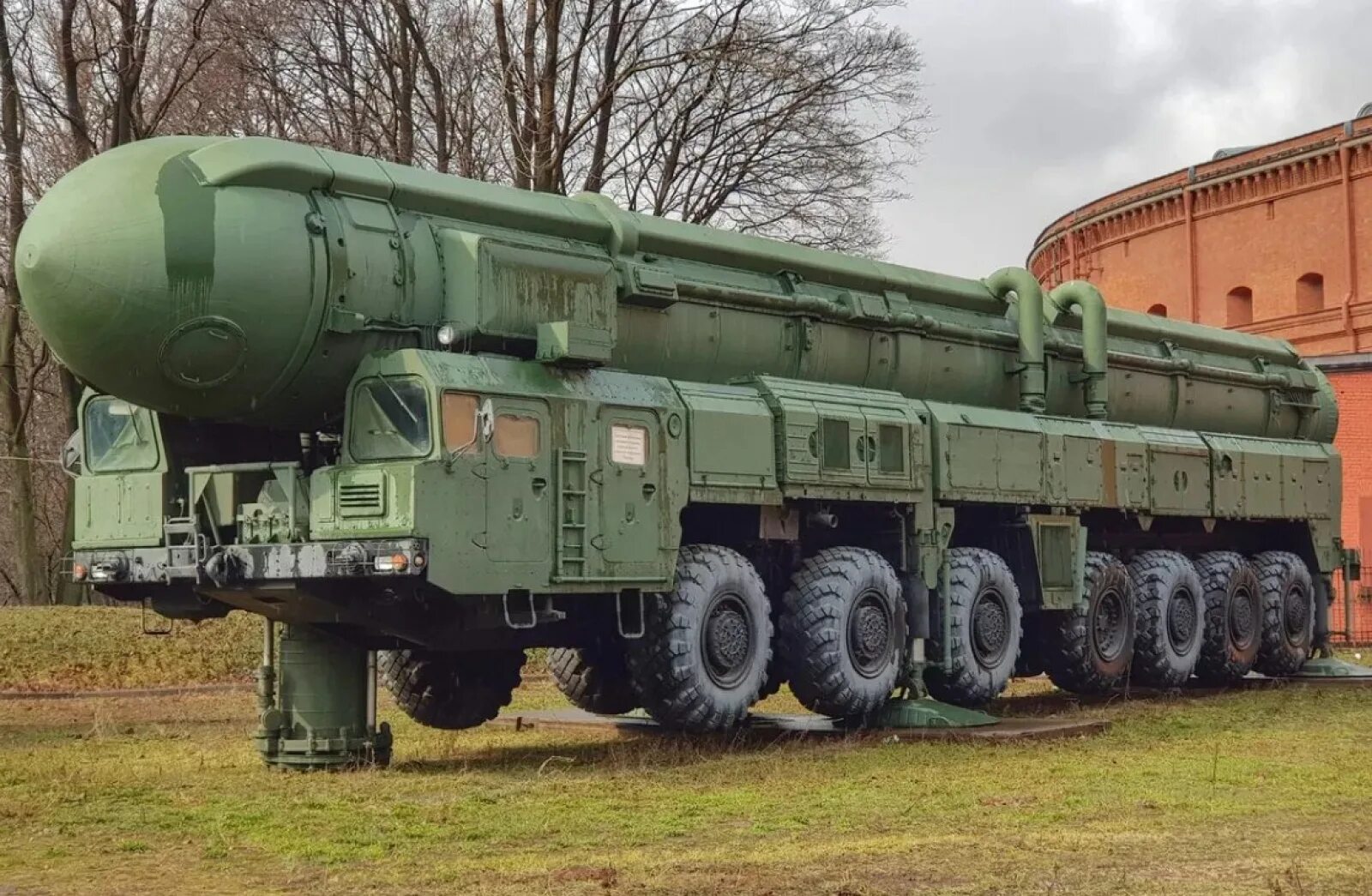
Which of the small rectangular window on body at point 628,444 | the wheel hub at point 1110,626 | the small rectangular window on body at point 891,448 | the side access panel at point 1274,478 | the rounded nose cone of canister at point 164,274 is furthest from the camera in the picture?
the side access panel at point 1274,478

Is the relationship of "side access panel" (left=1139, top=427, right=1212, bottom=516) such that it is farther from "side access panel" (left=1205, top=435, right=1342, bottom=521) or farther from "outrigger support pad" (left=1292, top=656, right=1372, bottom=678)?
"outrigger support pad" (left=1292, top=656, right=1372, bottom=678)

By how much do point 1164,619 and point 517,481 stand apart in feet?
31.6

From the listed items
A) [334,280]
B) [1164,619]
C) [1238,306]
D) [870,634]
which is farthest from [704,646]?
[1238,306]

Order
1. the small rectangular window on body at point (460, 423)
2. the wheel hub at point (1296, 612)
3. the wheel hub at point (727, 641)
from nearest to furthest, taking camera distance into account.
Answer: the small rectangular window on body at point (460, 423), the wheel hub at point (727, 641), the wheel hub at point (1296, 612)

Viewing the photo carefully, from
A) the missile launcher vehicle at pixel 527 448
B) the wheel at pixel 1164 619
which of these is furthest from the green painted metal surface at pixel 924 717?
the wheel at pixel 1164 619

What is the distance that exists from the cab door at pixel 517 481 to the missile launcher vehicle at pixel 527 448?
22mm

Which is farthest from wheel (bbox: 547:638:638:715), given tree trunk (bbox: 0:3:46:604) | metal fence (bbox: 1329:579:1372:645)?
metal fence (bbox: 1329:579:1372:645)

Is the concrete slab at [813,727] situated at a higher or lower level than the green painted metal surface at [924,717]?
lower

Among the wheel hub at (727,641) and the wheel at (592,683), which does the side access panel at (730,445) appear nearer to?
the wheel hub at (727,641)

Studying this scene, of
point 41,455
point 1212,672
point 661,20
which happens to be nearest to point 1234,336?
point 1212,672

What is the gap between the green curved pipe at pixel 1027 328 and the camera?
18234mm

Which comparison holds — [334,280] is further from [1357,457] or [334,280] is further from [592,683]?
[1357,457]

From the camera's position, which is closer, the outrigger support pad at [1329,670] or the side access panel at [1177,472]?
the side access panel at [1177,472]

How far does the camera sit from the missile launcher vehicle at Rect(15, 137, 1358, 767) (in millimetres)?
11852
